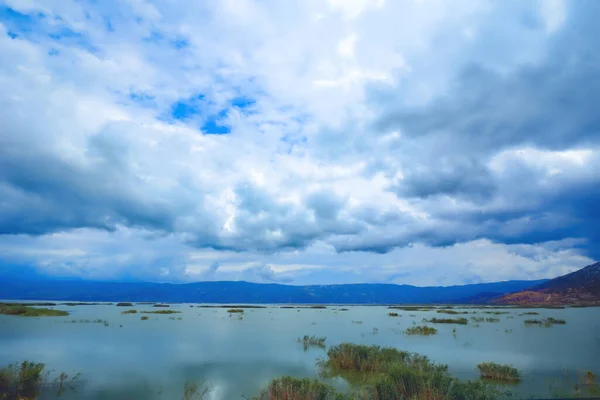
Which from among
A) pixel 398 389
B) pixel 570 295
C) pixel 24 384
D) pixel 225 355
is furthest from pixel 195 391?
pixel 570 295

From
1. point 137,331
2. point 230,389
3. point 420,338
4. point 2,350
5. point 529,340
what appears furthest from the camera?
point 137,331

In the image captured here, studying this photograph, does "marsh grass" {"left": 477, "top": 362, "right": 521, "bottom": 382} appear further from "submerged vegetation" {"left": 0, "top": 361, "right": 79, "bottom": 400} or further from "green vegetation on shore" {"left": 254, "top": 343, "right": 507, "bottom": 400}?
"submerged vegetation" {"left": 0, "top": 361, "right": 79, "bottom": 400}

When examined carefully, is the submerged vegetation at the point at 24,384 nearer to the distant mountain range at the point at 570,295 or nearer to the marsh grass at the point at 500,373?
the marsh grass at the point at 500,373

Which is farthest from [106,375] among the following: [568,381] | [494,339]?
[494,339]

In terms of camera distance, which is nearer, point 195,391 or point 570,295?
point 195,391

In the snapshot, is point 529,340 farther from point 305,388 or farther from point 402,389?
point 305,388

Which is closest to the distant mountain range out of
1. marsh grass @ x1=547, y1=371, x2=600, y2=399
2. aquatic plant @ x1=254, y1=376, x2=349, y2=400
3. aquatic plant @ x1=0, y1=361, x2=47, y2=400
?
marsh grass @ x1=547, y1=371, x2=600, y2=399

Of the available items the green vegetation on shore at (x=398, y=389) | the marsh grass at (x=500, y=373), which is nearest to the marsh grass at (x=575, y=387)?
the marsh grass at (x=500, y=373)

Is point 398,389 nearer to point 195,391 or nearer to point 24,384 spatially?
point 195,391

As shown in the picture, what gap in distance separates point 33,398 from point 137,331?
32.5 metres

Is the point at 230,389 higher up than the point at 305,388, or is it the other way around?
the point at 305,388

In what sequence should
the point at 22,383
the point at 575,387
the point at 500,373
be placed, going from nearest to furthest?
the point at 22,383
the point at 575,387
the point at 500,373

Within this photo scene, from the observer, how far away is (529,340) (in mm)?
38875

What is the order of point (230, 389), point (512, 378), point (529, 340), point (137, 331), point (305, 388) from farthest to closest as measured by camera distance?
point (137, 331) < point (529, 340) < point (512, 378) < point (230, 389) < point (305, 388)
